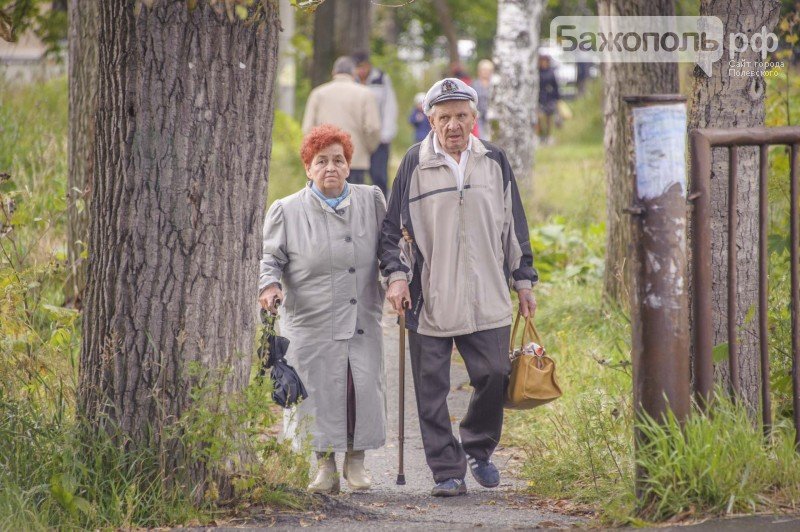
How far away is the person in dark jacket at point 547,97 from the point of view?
80.7 ft

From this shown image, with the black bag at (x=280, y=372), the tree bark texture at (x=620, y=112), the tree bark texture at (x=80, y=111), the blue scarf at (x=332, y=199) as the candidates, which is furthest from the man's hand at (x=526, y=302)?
the tree bark texture at (x=80, y=111)

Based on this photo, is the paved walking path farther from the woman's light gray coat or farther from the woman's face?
the woman's face

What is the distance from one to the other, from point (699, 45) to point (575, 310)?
158 inches

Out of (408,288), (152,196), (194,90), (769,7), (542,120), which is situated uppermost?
(542,120)

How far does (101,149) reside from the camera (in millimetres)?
4301

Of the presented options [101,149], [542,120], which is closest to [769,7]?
[101,149]

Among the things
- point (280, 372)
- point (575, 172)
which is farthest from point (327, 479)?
point (575, 172)

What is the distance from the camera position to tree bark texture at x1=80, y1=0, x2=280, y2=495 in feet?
13.6

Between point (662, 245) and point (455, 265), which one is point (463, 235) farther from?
point (662, 245)

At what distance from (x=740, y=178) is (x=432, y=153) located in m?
1.54

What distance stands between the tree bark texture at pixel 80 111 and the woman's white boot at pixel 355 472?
2.96 meters

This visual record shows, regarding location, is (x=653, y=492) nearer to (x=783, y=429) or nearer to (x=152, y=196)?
(x=783, y=429)

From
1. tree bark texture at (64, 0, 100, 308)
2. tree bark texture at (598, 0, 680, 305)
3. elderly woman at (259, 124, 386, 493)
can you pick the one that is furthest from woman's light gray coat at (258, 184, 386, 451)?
tree bark texture at (598, 0, 680, 305)

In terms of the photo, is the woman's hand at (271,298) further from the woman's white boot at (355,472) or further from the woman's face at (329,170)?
the woman's white boot at (355,472)
